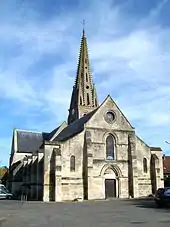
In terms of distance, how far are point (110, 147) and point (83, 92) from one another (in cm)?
3100

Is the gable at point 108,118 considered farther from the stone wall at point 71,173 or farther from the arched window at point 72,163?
the arched window at point 72,163

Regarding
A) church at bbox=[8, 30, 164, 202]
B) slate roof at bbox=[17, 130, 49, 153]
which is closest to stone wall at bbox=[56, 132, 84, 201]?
church at bbox=[8, 30, 164, 202]

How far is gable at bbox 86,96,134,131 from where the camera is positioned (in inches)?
1700

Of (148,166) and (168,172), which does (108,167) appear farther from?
(168,172)

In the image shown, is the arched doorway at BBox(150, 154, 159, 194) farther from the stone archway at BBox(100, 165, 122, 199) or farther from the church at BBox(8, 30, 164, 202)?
the stone archway at BBox(100, 165, 122, 199)

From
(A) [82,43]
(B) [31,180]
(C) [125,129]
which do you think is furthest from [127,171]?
(A) [82,43]

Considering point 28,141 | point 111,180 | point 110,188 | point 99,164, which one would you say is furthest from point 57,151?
point 28,141

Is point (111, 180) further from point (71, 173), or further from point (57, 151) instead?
point (57, 151)

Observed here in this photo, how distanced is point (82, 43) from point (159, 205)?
57827mm

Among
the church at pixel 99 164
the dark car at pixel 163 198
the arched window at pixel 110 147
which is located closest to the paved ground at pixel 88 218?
the dark car at pixel 163 198

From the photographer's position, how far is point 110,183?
4225 centimetres

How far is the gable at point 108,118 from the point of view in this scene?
142ft

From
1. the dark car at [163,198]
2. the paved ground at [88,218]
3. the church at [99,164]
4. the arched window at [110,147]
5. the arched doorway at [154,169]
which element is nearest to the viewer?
the paved ground at [88,218]

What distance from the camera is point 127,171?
43375 millimetres
